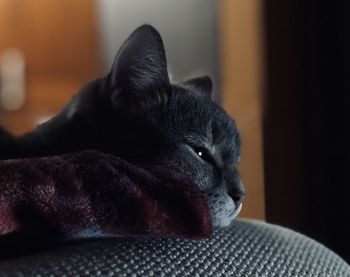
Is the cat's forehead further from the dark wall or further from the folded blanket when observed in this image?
the dark wall

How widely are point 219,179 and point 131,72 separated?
0.17 meters

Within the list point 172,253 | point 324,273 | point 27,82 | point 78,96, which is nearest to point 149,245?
point 172,253

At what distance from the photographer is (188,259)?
0.48 m

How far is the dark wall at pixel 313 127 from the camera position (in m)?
1.19

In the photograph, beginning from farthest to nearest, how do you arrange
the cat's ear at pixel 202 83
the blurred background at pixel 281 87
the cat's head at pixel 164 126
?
1. the blurred background at pixel 281 87
2. the cat's ear at pixel 202 83
3. the cat's head at pixel 164 126

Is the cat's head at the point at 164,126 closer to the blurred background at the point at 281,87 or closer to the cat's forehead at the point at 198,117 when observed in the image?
the cat's forehead at the point at 198,117

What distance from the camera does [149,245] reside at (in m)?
0.49

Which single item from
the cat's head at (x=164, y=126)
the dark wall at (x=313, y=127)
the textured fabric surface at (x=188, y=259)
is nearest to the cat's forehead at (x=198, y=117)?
the cat's head at (x=164, y=126)

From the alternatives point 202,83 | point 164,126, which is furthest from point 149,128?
point 202,83

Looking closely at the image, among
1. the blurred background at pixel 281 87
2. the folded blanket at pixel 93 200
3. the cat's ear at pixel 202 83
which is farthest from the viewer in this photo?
the blurred background at pixel 281 87

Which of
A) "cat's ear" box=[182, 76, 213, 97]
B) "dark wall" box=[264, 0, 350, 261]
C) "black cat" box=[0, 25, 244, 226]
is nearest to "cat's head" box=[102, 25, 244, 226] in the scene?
"black cat" box=[0, 25, 244, 226]

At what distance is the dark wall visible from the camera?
1193 millimetres

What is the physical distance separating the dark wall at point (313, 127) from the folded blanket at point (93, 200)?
0.66 meters

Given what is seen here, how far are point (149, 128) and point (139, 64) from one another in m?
0.08
